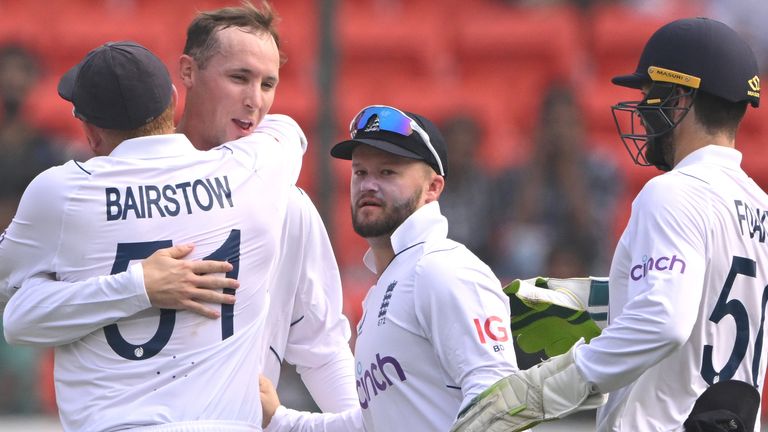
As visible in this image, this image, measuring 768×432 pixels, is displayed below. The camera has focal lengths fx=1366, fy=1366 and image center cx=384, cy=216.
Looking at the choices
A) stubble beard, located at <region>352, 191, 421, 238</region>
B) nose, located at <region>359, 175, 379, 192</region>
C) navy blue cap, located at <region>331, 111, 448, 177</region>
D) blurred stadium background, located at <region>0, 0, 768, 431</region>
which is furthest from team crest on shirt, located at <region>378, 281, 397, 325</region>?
blurred stadium background, located at <region>0, 0, 768, 431</region>

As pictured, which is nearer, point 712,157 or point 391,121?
point 712,157

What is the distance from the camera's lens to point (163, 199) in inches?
176

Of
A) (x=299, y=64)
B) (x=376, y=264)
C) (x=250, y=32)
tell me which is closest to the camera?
(x=376, y=264)

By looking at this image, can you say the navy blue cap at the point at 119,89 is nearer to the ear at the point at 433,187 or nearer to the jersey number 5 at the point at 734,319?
the ear at the point at 433,187

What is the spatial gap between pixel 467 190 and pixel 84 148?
285 cm

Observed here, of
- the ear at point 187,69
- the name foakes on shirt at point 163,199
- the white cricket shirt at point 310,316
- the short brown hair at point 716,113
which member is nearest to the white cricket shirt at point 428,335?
the white cricket shirt at point 310,316

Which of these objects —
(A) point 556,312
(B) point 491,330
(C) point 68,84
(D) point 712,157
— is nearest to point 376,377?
(B) point 491,330

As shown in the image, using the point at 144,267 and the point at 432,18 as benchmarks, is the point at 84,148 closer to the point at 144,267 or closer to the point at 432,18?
the point at 432,18

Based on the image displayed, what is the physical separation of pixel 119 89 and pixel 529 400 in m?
1.66

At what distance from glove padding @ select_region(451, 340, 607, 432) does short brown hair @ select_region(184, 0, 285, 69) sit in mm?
1852

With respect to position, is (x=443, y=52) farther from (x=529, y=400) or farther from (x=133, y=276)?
(x=529, y=400)

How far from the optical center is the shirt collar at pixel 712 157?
177 inches

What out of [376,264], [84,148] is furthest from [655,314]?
[84,148]

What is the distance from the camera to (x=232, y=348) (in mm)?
4559
